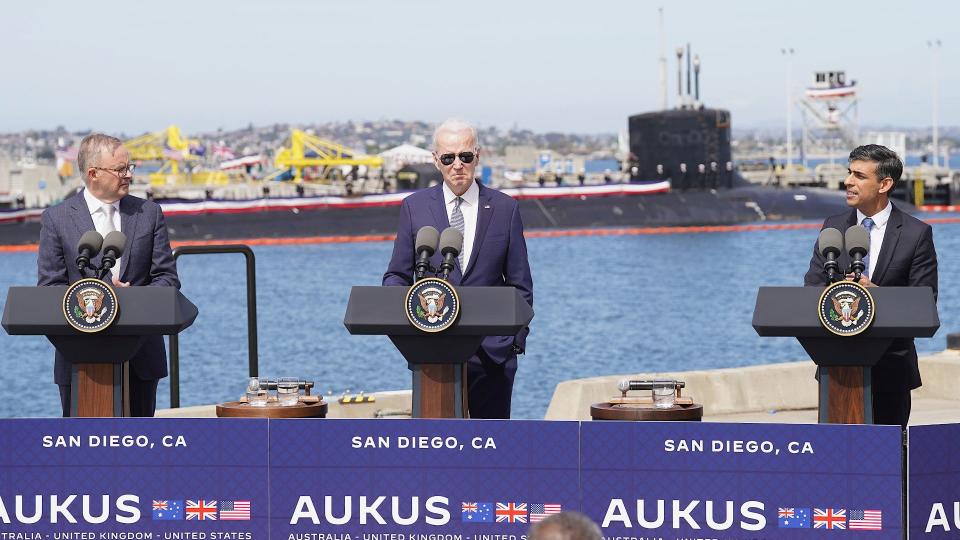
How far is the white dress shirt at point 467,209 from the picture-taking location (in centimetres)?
691

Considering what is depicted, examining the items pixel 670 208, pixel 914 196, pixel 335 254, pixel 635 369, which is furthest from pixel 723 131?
pixel 635 369

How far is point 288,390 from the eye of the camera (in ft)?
21.6

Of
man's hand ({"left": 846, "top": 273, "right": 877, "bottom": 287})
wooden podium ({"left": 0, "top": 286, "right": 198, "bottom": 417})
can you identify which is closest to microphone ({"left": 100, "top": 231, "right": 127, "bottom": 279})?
wooden podium ({"left": 0, "top": 286, "right": 198, "bottom": 417})

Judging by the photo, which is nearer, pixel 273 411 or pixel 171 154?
pixel 273 411

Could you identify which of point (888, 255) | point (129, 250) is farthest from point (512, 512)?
point (129, 250)

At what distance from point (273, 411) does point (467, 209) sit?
1235 mm

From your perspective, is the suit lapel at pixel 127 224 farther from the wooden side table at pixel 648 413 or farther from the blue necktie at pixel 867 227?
the blue necktie at pixel 867 227

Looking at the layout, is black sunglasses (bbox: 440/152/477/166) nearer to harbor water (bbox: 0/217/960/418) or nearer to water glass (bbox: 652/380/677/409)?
water glass (bbox: 652/380/677/409)

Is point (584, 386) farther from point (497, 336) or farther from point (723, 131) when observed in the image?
point (723, 131)

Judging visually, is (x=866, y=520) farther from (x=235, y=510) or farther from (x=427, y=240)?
(x=235, y=510)

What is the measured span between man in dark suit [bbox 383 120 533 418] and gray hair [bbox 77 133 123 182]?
3.99 ft

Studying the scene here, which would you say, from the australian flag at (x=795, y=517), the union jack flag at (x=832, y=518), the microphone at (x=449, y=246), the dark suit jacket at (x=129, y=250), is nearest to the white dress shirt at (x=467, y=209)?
the microphone at (x=449, y=246)

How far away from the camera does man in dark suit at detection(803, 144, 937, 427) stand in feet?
21.2

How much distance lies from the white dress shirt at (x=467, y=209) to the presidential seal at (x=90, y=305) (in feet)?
5.03
